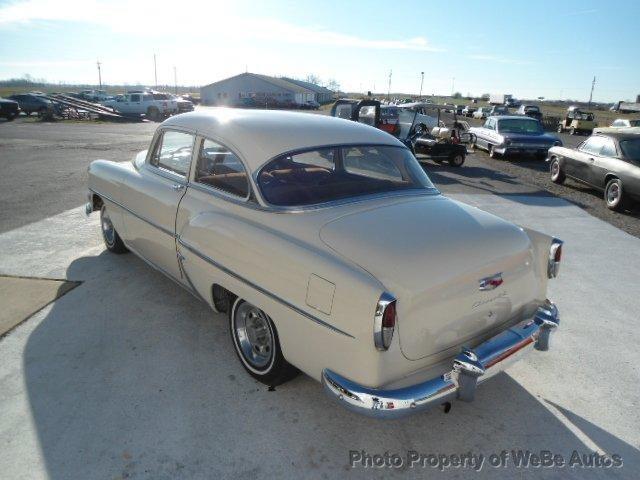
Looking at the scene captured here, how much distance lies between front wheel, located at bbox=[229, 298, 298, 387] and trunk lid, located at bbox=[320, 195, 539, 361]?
797 mm

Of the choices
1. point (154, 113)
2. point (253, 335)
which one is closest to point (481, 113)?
point (154, 113)

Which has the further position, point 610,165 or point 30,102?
point 30,102

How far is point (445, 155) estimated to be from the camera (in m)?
13.0

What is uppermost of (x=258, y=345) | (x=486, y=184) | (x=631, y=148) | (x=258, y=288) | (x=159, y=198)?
(x=631, y=148)

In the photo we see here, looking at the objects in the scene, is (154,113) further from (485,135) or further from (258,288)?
(258,288)

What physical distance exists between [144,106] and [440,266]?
105 ft

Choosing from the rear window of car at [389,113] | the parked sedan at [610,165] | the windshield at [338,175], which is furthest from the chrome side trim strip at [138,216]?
the rear window of car at [389,113]

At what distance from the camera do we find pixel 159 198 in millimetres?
3746

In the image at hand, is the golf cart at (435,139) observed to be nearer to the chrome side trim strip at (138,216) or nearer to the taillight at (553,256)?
the chrome side trim strip at (138,216)

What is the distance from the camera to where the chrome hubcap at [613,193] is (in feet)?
27.5

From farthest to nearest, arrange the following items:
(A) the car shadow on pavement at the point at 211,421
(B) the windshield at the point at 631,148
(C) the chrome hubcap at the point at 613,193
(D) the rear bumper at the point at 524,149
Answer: (D) the rear bumper at the point at 524,149, (B) the windshield at the point at 631,148, (C) the chrome hubcap at the point at 613,193, (A) the car shadow on pavement at the point at 211,421

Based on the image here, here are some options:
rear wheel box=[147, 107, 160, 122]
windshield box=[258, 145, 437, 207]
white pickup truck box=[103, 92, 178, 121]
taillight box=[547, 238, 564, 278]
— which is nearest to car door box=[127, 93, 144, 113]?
white pickup truck box=[103, 92, 178, 121]

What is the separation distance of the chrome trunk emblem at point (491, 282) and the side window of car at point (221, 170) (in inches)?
62.7

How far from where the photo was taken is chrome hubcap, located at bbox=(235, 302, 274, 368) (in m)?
3.00
